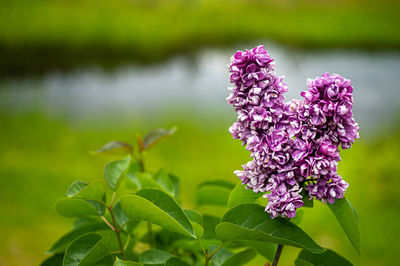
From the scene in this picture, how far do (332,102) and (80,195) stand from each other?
22 cm

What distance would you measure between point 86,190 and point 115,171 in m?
0.05

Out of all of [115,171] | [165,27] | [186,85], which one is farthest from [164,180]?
[165,27]

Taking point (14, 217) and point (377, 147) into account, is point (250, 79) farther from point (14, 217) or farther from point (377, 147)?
point (377, 147)

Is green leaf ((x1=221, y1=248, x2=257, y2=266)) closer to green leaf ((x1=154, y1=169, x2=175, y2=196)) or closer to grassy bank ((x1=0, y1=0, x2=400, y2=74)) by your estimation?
green leaf ((x1=154, y1=169, x2=175, y2=196))

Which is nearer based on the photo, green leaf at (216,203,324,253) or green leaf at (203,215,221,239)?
green leaf at (216,203,324,253)

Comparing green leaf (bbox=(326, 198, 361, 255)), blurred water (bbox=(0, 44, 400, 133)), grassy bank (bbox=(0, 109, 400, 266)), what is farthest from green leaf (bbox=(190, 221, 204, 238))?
blurred water (bbox=(0, 44, 400, 133))

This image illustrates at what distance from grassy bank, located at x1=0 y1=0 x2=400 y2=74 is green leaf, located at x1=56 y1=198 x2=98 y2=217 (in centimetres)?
168

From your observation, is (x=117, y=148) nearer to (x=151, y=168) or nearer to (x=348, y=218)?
(x=348, y=218)

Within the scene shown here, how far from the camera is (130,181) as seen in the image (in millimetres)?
473

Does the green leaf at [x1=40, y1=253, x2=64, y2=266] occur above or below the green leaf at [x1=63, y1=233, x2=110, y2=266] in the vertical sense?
below

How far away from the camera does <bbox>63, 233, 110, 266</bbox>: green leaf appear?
12.5 inches

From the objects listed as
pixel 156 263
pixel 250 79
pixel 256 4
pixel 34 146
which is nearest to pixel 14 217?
pixel 34 146

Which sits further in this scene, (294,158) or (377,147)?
(377,147)

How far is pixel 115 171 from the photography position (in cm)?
39
